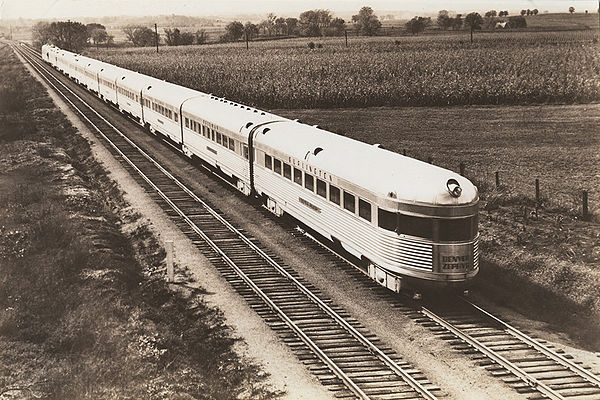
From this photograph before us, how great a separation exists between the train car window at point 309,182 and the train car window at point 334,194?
1.17 meters

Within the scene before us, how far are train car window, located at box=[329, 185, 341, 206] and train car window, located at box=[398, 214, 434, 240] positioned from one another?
2.88 m

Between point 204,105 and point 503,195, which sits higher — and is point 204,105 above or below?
above

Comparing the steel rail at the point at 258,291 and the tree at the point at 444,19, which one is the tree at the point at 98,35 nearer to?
Answer: the tree at the point at 444,19

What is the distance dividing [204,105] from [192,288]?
15006 mm

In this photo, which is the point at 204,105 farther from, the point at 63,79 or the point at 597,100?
the point at 63,79

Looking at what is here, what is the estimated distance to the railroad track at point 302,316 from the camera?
12.7 metres

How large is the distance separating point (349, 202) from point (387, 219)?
1.86m

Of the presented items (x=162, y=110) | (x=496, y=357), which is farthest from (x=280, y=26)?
(x=496, y=357)

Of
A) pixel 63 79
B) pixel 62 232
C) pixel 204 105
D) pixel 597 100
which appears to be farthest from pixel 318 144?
pixel 63 79

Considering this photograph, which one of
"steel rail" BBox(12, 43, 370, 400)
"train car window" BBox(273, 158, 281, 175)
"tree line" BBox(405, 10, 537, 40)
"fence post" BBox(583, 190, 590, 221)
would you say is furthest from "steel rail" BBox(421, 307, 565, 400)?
"tree line" BBox(405, 10, 537, 40)

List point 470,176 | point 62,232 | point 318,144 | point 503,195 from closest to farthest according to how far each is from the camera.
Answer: point 318,144 < point 62,232 < point 503,195 < point 470,176

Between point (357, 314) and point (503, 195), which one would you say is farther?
point (503, 195)

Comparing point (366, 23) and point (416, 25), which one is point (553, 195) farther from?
point (416, 25)

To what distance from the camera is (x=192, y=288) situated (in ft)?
59.2
